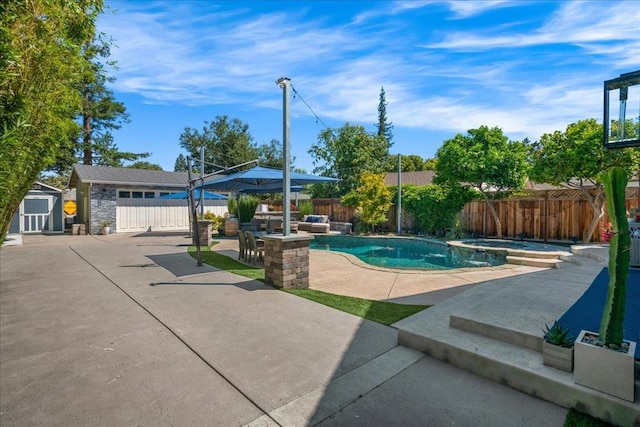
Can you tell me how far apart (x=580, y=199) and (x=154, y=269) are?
43.0 ft

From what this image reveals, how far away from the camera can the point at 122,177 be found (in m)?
18.0

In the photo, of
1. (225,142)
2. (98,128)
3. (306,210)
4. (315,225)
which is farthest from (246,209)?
(225,142)

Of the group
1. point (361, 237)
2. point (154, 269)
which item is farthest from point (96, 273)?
point (361, 237)

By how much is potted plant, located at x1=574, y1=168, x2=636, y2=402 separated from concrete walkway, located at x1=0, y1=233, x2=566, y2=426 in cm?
37

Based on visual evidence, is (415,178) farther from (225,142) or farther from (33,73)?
(33,73)

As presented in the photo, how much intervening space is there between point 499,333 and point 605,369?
1.03 metres

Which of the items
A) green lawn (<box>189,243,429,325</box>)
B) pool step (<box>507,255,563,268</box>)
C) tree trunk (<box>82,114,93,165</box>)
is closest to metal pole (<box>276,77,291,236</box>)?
green lawn (<box>189,243,429,325</box>)

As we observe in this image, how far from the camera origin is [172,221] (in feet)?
63.2

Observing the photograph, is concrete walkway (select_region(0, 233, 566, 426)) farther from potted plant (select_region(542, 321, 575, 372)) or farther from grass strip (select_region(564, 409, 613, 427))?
→ potted plant (select_region(542, 321, 575, 372))

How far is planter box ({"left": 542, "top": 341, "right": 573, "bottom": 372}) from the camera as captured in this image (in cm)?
265

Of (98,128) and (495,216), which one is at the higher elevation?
(98,128)

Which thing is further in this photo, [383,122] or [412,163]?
[383,122]

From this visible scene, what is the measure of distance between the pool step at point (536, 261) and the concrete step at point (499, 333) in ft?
18.5

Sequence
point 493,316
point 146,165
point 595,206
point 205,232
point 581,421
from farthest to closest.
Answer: point 146,165 → point 205,232 → point 595,206 → point 493,316 → point 581,421
